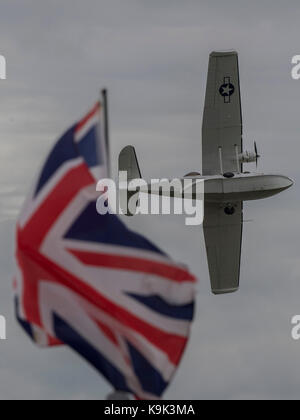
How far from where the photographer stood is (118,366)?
1084 inches

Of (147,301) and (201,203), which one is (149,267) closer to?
(147,301)

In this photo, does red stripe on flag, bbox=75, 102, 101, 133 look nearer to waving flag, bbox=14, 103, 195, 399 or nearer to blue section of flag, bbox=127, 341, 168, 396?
waving flag, bbox=14, 103, 195, 399

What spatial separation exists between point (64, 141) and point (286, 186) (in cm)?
3310

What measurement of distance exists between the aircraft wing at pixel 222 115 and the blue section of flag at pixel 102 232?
34333mm

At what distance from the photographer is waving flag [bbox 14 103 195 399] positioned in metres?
27.3

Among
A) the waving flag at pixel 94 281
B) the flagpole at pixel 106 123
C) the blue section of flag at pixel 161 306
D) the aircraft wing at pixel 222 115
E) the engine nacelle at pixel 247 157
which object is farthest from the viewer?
the aircraft wing at pixel 222 115

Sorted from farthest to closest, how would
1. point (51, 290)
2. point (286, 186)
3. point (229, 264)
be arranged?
point (229, 264) < point (286, 186) < point (51, 290)

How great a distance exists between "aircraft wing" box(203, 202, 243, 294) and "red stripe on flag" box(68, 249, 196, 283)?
37189 millimetres

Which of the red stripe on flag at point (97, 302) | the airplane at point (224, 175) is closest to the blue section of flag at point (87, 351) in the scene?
the red stripe on flag at point (97, 302)

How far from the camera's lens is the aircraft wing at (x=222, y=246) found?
6519 centimetres

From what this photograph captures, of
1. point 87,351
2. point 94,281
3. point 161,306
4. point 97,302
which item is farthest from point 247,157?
point 87,351

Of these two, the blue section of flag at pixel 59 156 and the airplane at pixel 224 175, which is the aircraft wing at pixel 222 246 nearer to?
the airplane at pixel 224 175

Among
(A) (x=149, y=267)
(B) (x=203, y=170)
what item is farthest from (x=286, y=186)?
(A) (x=149, y=267)

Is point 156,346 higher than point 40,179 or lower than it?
lower
